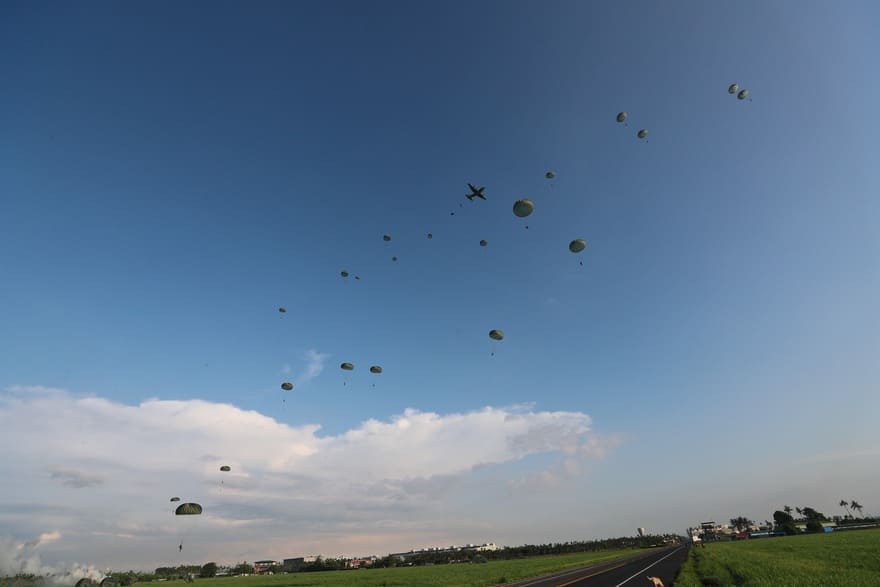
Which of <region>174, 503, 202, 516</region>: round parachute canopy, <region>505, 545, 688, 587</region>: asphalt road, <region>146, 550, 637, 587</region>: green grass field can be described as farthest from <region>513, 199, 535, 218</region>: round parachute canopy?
<region>174, 503, 202, 516</region>: round parachute canopy

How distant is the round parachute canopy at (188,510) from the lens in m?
42.9

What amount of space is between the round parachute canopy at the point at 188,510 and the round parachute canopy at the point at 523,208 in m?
44.7

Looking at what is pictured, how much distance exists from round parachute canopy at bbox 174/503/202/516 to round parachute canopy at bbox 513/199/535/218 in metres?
44.7

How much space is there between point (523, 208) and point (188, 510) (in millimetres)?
46573

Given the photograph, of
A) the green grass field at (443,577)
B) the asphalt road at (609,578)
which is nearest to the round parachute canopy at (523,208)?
the asphalt road at (609,578)

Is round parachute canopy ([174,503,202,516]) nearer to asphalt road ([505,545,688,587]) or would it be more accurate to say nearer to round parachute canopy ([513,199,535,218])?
asphalt road ([505,545,688,587])

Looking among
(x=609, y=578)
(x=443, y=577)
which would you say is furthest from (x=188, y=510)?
(x=609, y=578)

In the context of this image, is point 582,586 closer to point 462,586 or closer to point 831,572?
point 462,586

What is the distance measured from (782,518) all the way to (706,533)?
158 ft

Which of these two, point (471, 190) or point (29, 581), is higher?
point (471, 190)

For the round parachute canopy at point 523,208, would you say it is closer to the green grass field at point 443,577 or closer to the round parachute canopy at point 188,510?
the green grass field at point 443,577

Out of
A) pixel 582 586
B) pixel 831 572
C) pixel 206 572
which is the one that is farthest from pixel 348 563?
pixel 831 572

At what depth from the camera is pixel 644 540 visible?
180 metres

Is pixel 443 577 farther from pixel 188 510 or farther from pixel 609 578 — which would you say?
pixel 188 510
